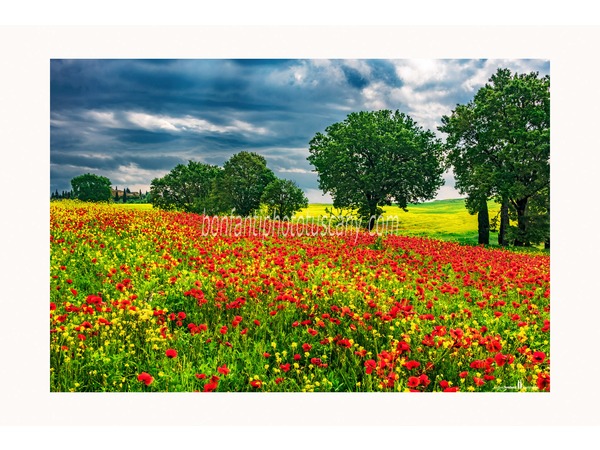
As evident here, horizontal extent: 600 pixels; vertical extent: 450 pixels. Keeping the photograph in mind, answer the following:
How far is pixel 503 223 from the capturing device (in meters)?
10.5

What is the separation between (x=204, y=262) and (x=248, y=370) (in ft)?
10.5

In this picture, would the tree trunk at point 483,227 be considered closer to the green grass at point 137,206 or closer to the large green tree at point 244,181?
the large green tree at point 244,181

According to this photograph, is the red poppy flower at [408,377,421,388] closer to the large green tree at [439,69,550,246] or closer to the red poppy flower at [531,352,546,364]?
the red poppy flower at [531,352,546,364]

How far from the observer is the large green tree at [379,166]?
10.7 meters

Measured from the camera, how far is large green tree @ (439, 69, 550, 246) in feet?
31.2

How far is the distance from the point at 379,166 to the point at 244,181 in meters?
5.31

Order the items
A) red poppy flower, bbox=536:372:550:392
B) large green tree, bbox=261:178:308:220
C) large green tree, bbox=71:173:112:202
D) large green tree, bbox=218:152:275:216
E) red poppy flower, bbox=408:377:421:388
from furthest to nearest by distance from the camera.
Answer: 1. large green tree, bbox=261:178:308:220
2. large green tree, bbox=218:152:275:216
3. large green tree, bbox=71:173:112:202
4. red poppy flower, bbox=536:372:550:392
5. red poppy flower, bbox=408:377:421:388

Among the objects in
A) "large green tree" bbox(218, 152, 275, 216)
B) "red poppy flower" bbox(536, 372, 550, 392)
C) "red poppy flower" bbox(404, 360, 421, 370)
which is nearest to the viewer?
"red poppy flower" bbox(404, 360, 421, 370)

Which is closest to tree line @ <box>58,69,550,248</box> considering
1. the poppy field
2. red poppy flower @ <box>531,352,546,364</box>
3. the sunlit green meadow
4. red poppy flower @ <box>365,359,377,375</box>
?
the sunlit green meadow

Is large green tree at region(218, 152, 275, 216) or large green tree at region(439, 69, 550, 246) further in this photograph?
large green tree at region(439, 69, 550, 246)

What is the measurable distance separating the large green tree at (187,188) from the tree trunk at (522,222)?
253 inches

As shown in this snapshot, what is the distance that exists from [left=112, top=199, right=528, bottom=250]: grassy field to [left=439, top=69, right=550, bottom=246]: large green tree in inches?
16.8

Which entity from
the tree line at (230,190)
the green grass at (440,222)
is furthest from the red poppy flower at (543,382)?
the green grass at (440,222)

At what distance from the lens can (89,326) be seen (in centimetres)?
507
